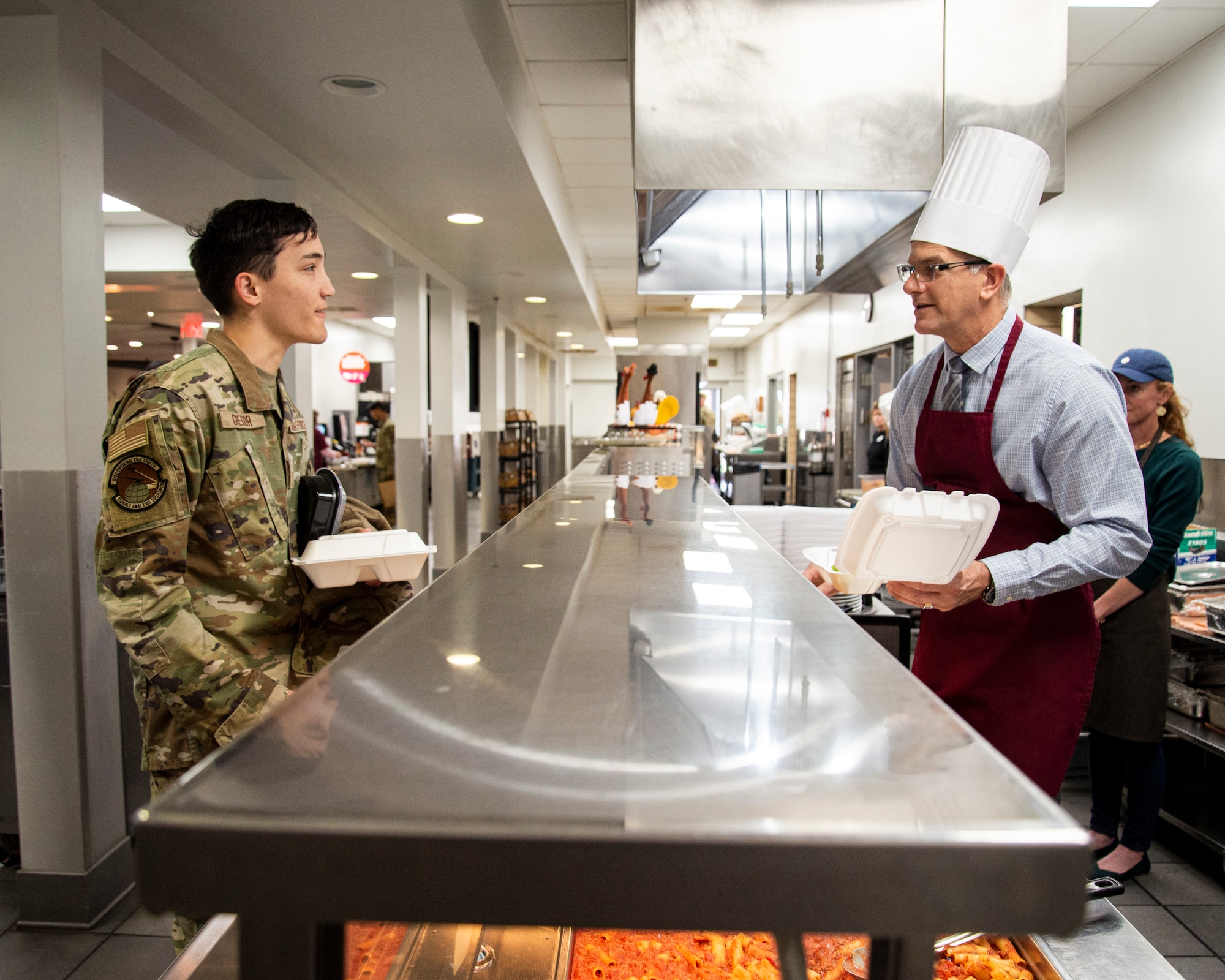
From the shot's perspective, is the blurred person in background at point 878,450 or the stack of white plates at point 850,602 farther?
the blurred person in background at point 878,450

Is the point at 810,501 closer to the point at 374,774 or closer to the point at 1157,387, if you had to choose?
the point at 1157,387

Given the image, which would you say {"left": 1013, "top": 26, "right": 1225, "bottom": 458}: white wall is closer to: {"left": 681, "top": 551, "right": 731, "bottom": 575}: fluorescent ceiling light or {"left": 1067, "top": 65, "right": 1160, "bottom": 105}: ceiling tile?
{"left": 1067, "top": 65, "right": 1160, "bottom": 105}: ceiling tile

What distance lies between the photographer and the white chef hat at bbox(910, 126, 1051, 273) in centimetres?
186

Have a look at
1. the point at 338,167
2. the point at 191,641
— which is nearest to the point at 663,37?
the point at 191,641

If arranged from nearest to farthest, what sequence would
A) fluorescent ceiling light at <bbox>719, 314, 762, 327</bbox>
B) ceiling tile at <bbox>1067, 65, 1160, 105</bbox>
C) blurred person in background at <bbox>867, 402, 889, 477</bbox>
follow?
1. ceiling tile at <bbox>1067, 65, 1160, 105</bbox>
2. blurred person in background at <bbox>867, 402, 889, 477</bbox>
3. fluorescent ceiling light at <bbox>719, 314, 762, 327</bbox>

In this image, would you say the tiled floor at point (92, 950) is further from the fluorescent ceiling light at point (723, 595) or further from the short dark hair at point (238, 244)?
the fluorescent ceiling light at point (723, 595)

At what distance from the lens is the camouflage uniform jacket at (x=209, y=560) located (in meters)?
1.37

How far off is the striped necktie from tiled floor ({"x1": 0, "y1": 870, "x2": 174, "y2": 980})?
2.27 m

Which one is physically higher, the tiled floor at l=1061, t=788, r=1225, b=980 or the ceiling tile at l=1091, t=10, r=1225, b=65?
the ceiling tile at l=1091, t=10, r=1225, b=65

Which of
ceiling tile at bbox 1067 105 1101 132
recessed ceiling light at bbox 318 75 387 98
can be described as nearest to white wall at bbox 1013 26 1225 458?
ceiling tile at bbox 1067 105 1101 132

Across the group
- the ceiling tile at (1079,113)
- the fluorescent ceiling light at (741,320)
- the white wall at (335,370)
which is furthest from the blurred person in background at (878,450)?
the white wall at (335,370)

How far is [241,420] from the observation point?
154 cm

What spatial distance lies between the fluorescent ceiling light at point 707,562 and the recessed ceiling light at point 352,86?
103 inches

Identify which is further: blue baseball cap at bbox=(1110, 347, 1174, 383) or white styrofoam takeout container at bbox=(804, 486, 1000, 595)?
blue baseball cap at bbox=(1110, 347, 1174, 383)
